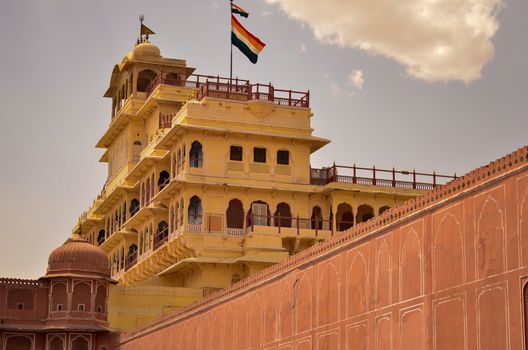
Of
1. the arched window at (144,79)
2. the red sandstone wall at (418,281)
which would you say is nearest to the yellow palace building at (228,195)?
the arched window at (144,79)

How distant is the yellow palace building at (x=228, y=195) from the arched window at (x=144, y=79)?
16.9 feet

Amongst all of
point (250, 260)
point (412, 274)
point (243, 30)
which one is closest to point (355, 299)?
point (412, 274)

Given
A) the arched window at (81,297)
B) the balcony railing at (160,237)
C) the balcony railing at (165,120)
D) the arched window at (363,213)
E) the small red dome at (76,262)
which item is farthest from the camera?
the balcony railing at (165,120)

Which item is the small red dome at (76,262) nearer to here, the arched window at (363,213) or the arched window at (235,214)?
the arched window at (235,214)

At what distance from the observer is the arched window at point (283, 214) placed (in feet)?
182

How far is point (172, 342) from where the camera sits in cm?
4569

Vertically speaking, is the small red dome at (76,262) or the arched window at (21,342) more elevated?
the small red dome at (76,262)

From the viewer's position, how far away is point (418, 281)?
27156 millimetres

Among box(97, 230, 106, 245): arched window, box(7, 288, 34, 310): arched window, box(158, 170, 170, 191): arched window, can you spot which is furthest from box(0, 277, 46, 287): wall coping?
box(97, 230, 106, 245): arched window

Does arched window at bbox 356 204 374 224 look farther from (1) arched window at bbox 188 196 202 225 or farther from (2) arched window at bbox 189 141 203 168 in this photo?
(2) arched window at bbox 189 141 203 168

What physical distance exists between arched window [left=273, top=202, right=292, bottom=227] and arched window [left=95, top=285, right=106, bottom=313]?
8496 millimetres

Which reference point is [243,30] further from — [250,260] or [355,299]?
[355,299]

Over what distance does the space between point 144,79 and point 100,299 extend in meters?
17.3

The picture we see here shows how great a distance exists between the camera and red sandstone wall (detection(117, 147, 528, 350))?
2372 centimetres
